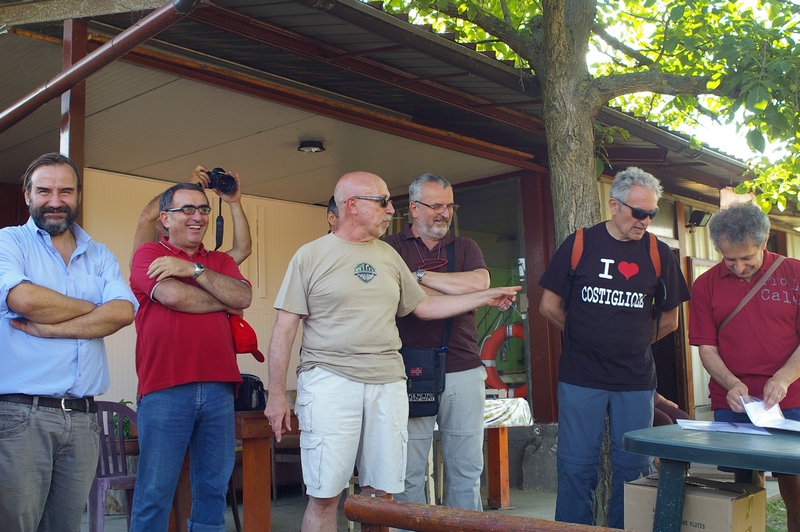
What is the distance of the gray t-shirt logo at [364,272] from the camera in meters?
3.57

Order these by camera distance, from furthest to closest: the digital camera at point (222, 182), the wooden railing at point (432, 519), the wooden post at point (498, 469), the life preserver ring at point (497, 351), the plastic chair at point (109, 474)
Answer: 1. the life preserver ring at point (497, 351)
2. the wooden post at point (498, 469)
3. the digital camera at point (222, 182)
4. the plastic chair at point (109, 474)
5. the wooden railing at point (432, 519)

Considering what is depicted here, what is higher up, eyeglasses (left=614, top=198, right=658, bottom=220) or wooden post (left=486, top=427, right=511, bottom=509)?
eyeglasses (left=614, top=198, right=658, bottom=220)

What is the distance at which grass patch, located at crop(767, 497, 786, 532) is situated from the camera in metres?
5.53

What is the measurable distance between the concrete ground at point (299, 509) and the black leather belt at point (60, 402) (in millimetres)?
2805

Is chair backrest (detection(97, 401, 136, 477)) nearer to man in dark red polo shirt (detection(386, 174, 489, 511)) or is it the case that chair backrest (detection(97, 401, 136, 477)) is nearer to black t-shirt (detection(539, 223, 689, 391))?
man in dark red polo shirt (detection(386, 174, 489, 511))

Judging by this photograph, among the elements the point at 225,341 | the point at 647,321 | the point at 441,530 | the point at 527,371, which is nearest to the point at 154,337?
the point at 225,341

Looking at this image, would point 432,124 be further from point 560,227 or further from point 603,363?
point 603,363

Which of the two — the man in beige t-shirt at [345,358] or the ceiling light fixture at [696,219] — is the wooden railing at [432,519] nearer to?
the man in beige t-shirt at [345,358]

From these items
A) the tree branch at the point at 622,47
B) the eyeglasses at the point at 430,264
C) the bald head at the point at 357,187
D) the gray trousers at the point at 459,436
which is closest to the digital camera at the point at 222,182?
the bald head at the point at 357,187

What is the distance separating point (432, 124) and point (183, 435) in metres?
4.17

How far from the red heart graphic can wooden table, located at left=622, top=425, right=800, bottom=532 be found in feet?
3.92

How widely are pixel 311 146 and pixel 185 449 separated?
3.67 meters

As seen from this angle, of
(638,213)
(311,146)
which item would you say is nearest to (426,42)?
(638,213)

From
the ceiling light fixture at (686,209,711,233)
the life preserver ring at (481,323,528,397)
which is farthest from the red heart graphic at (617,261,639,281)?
the ceiling light fixture at (686,209,711,233)
